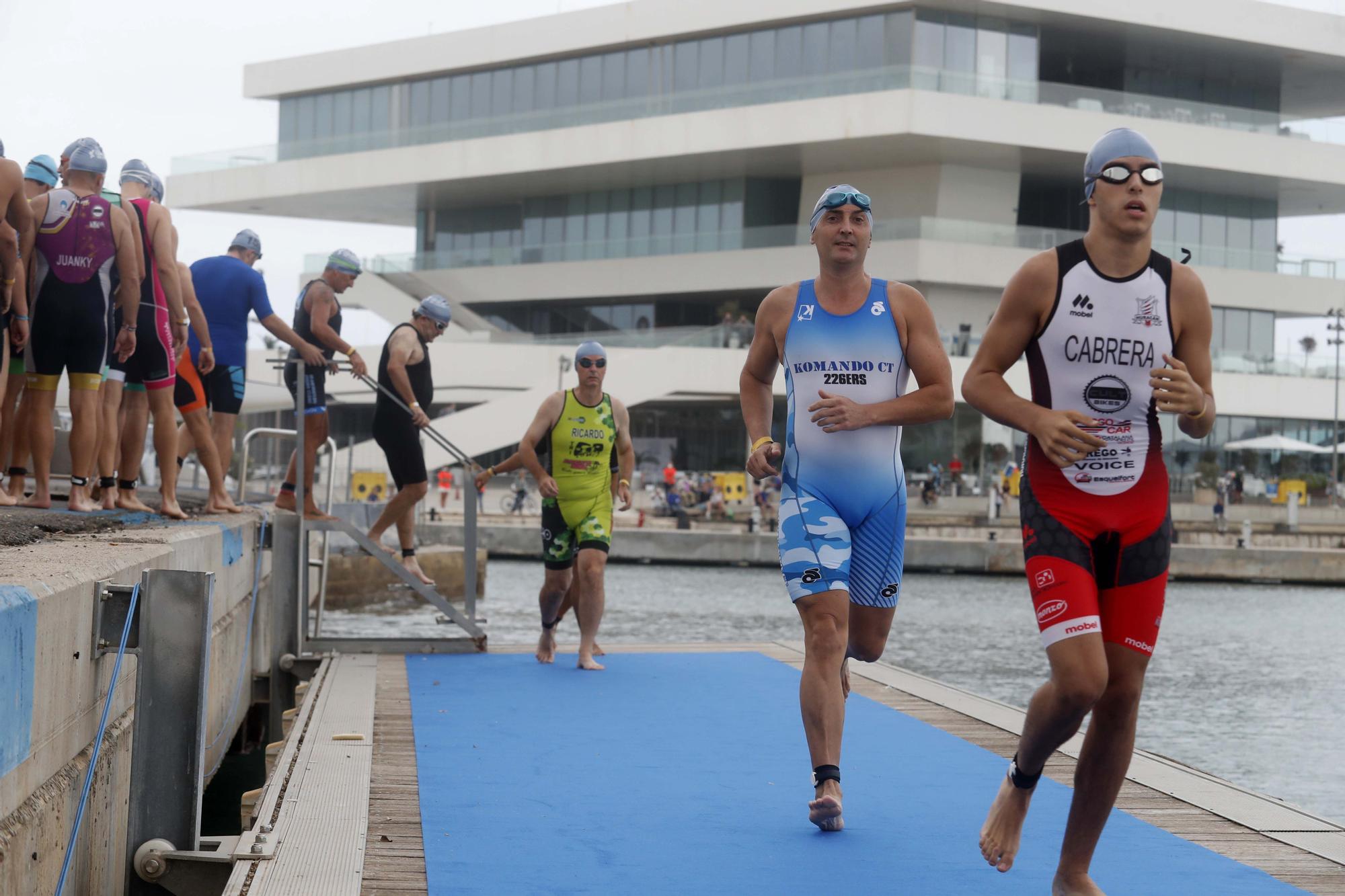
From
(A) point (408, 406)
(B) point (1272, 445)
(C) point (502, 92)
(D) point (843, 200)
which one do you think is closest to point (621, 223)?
(C) point (502, 92)

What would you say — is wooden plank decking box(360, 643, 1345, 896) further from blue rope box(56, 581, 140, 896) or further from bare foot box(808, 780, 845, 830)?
blue rope box(56, 581, 140, 896)

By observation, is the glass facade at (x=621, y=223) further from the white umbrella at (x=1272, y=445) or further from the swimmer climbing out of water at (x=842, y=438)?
the swimmer climbing out of water at (x=842, y=438)

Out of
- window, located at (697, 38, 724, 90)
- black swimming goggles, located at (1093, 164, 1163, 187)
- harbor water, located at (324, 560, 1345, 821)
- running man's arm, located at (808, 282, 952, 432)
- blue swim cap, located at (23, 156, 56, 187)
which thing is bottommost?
→ harbor water, located at (324, 560, 1345, 821)

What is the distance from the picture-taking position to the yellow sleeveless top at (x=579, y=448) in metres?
9.66

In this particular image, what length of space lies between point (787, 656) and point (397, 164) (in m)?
51.5

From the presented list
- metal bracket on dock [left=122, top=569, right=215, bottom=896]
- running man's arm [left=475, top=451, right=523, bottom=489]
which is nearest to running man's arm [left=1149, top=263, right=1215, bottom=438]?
metal bracket on dock [left=122, top=569, right=215, bottom=896]

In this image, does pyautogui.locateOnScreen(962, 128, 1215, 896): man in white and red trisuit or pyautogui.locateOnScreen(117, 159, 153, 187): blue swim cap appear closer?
pyautogui.locateOnScreen(962, 128, 1215, 896): man in white and red trisuit

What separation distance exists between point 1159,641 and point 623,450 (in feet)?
49.4

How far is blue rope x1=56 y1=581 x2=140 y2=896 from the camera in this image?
403 cm

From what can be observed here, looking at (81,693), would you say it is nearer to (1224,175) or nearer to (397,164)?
(1224,175)

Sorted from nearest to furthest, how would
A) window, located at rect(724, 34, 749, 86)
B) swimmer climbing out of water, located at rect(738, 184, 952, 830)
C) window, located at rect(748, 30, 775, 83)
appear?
1. swimmer climbing out of water, located at rect(738, 184, 952, 830)
2. window, located at rect(748, 30, 775, 83)
3. window, located at rect(724, 34, 749, 86)

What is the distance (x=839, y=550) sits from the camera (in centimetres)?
538

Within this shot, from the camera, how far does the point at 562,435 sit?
9648mm

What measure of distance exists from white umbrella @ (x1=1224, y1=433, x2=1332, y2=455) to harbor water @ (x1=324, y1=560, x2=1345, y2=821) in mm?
A: 21479
